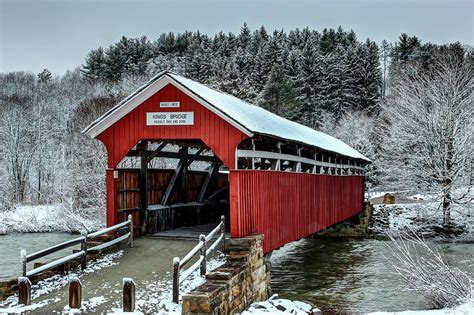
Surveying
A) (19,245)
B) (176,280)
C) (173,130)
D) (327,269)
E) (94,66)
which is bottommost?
(327,269)

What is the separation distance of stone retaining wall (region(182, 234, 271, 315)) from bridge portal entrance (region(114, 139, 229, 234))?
3.17m

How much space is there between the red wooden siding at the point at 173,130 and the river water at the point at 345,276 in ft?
13.0

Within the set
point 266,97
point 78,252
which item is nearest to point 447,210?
point 78,252

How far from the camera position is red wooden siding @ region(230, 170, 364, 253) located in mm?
9250

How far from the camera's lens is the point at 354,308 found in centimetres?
1009

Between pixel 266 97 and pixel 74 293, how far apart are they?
1376 inches

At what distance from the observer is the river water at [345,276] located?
10.6 m

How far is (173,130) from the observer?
10062 millimetres

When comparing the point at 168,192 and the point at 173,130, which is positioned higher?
the point at 173,130

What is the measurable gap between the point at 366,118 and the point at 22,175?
27664mm

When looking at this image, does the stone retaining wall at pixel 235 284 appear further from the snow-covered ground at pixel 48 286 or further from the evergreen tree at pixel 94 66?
the evergreen tree at pixel 94 66

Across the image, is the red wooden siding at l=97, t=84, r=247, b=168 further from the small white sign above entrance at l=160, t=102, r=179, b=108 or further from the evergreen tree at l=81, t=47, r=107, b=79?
the evergreen tree at l=81, t=47, r=107, b=79

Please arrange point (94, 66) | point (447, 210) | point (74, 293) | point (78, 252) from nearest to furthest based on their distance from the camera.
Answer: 1. point (74, 293)
2. point (78, 252)
3. point (447, 210)
4. point (94, 66)

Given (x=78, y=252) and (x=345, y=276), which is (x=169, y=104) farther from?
(x=345, y=276)
